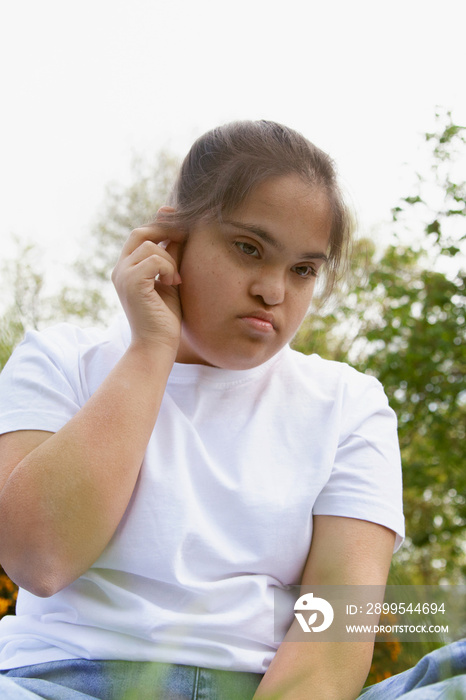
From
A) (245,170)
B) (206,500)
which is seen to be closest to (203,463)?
(206,500)

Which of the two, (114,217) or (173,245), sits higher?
(173,245)

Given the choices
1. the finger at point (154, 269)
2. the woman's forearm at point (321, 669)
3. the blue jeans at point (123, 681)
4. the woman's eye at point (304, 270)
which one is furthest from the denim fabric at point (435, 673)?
the finger at point (154, 269)

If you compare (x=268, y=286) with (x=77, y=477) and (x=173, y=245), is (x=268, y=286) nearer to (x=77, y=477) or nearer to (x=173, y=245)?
(x=173, y=245)

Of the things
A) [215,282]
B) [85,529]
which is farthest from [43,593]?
[215,282]

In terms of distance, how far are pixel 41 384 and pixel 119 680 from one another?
2.32ft

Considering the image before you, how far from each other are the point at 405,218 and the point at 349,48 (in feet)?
16.6

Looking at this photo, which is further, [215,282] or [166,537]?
Result: [215,282]

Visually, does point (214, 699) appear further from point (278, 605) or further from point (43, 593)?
point (43, 593)

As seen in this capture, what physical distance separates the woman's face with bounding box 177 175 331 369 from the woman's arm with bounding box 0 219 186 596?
181mm

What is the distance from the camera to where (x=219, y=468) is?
5.83 ft

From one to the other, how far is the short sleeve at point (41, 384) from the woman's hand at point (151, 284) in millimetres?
205

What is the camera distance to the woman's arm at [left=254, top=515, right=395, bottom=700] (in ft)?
4.86

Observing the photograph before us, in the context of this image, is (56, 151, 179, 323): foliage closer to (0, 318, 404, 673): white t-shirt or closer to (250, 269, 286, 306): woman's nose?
(0, 318, 404, 673): white t-shirt

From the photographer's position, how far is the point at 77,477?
4.92ft
